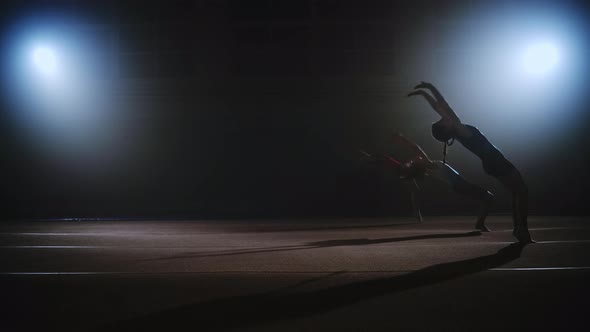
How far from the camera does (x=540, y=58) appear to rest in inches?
621

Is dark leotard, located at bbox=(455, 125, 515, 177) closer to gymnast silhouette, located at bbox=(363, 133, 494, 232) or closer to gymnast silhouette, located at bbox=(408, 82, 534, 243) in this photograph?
A: gymnast silhouette, located at bbox=(408, 82, 534, 243)

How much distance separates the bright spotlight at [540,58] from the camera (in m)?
15.7

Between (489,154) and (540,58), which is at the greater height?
(540,58)

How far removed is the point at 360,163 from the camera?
15.3 meters

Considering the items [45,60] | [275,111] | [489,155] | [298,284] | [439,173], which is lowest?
[298,284]

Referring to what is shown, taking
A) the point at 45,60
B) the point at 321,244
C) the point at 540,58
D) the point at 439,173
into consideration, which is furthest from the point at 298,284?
the point at 45,60

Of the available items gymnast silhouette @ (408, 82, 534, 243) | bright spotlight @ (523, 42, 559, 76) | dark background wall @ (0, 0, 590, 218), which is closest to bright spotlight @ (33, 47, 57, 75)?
dark background wall @ (0, 0, 590, 218)

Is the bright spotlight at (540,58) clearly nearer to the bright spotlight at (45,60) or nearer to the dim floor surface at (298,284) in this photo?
the dim floor surface at (298,284)

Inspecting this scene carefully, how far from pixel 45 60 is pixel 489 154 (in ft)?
52.0

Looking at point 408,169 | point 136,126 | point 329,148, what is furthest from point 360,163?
point 136,126

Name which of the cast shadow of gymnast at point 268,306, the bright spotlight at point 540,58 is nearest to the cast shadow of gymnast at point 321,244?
the cast shadow of gymnast at point 268,306

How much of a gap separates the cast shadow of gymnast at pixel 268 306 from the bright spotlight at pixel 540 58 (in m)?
13.5

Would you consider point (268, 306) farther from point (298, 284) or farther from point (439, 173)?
point (439, 173)

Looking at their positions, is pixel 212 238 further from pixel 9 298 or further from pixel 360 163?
pixel 360 163
